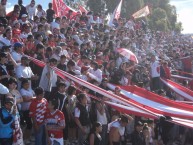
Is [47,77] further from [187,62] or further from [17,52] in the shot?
[187,62]

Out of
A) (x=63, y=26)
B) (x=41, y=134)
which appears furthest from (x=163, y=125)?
(x=63, y=26)

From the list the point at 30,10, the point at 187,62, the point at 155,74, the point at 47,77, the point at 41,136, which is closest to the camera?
the point at 41,136

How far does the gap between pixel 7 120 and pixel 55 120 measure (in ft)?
3.35

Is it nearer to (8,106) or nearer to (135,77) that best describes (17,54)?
(8,106)

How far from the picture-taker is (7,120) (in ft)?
18.6

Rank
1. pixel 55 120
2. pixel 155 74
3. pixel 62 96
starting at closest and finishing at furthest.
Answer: pixel 55 120 → pixel 62 96 → pixel 155 74

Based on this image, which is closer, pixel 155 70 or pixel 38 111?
pixel 38 111

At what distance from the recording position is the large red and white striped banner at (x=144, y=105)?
23.5ft

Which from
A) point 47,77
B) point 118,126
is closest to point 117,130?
point 118,126

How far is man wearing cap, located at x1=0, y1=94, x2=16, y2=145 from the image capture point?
5.66 metres

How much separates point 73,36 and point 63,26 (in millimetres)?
1185

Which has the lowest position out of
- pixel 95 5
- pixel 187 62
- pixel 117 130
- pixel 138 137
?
pixel 138 137

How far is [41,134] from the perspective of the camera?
6.68 metres

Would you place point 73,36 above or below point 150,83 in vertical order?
above
